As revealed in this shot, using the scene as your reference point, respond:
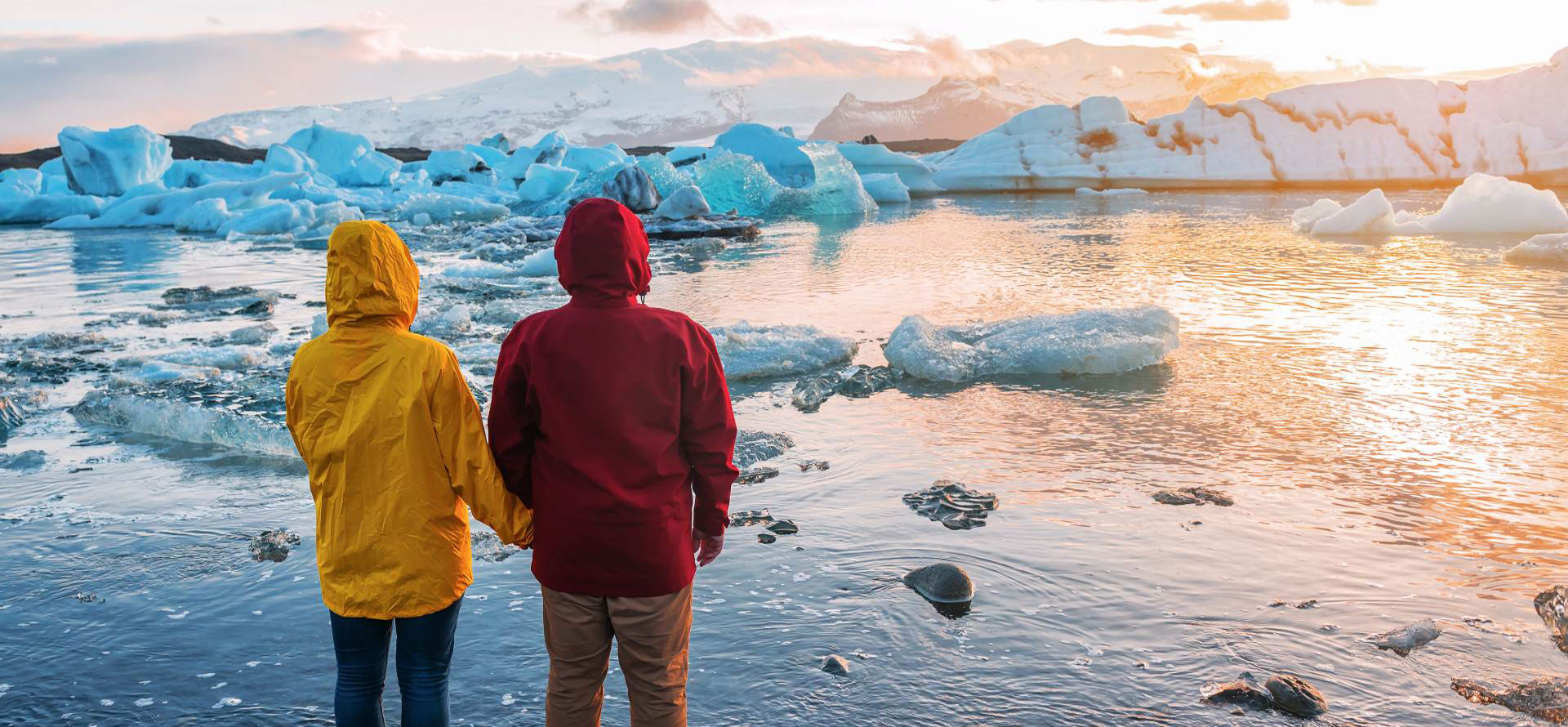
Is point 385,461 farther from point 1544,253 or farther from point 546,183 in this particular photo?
point 546,183

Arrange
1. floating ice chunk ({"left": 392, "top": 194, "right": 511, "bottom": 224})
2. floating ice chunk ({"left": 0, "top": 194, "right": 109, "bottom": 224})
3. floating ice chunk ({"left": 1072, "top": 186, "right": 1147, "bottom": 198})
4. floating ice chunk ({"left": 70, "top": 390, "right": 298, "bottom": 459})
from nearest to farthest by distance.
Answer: floating ice chunk ({"left": 70, "top": 390, "right": 298, "bottom": 459})
floating ice chunk ({"left": 392, "top": 194, "right": 511, "bottom": 224})
floating ice chunk ({"left": 0, "top": 194, "right": 109, "bottom": 224})
floating ice chunk ({"left": 1072, "top": 186, "right": 1147, "bottom": 198})

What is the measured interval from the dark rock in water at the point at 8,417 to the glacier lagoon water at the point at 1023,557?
0.12 meters

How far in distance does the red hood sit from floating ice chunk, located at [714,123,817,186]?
88.3ft

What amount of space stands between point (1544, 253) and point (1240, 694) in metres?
11.6

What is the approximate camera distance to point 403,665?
6.79 ft

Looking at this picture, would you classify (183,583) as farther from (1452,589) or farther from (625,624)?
(1452,589)

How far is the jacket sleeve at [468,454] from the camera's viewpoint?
6.55ft

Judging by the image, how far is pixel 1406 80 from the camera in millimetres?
27641

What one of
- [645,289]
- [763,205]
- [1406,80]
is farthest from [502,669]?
[1406,80]

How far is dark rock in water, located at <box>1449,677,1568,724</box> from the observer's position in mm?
2453

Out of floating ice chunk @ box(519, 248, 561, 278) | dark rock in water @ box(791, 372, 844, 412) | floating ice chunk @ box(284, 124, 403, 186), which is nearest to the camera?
dark rock in water @ box(791, 372, 844, 412)

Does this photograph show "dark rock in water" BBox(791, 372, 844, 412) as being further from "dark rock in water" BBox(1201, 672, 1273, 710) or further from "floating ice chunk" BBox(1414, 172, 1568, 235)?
"floating ice chunk" BBox(1414, 172, 1568, 235)

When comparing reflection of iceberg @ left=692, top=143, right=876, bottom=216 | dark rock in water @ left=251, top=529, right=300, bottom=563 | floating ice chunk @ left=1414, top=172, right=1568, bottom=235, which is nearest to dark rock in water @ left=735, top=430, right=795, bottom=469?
dark rock in water @ left=251, top=529, right=300, bottom=563

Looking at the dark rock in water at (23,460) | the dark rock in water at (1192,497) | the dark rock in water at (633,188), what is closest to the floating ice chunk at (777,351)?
the dark rock in water at (1192,497)
